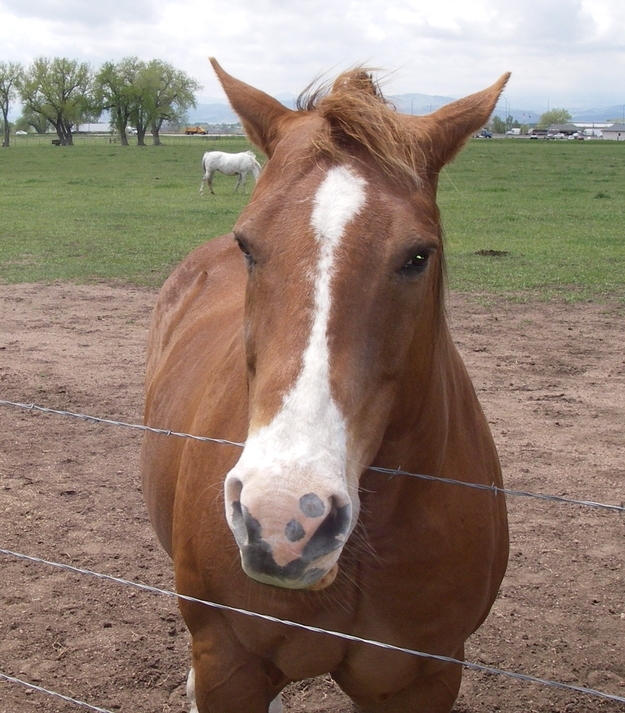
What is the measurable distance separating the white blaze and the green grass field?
1069 mm

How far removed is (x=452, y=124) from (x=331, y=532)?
1.22 meters

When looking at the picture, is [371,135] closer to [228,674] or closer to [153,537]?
[228,674]

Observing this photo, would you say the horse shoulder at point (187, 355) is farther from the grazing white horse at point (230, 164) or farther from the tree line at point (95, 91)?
the tree line at point (95, 91)

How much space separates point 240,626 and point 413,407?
2.61ft

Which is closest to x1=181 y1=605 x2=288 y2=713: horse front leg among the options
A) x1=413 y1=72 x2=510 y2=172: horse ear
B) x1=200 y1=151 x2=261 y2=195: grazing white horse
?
x1=413 y1=72 x2=510 y2=172: horse ear

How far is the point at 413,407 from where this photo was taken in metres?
2.14

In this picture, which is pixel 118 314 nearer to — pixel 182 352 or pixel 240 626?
pixel 182 352

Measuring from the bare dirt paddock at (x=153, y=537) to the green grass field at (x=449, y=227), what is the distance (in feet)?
5.38

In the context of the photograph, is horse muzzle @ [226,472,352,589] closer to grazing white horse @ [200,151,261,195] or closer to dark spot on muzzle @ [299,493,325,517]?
dark spot on muzzle @ [299,493,325,517]

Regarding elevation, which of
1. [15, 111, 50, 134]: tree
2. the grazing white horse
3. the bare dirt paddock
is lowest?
the bare dirt paddock

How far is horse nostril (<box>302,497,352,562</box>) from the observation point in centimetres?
152

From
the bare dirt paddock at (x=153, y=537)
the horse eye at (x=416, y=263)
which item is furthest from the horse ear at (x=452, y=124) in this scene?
the bare dirt paddock at (x=153, y=537)

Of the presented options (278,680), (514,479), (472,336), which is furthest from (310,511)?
(472,336)

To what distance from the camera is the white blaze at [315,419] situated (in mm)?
1524
